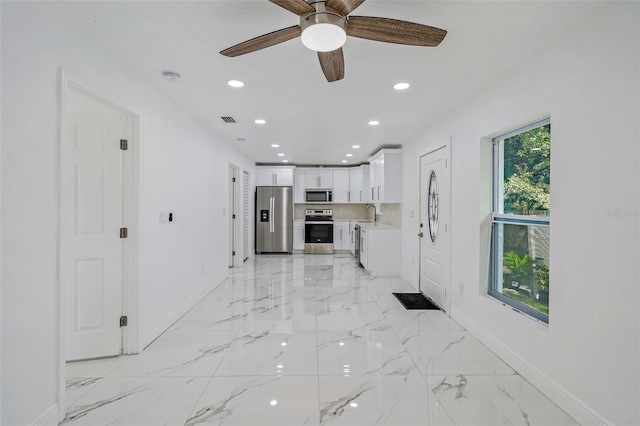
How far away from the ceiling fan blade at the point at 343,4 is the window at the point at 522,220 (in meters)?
1.68

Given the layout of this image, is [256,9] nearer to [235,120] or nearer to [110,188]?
[110,188]

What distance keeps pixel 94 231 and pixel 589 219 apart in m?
3.44

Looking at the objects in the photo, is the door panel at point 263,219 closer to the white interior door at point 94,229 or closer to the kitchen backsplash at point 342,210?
the kitchen backsplash at point 342,210

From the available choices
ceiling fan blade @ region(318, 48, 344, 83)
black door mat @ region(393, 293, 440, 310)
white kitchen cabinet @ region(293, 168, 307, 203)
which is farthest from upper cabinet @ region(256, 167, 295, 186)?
ceiling fan blade @ region(318, 48, 344, 83)

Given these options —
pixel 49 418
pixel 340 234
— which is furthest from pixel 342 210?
pixel 49 418

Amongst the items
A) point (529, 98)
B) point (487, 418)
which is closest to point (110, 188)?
point (487, 418)

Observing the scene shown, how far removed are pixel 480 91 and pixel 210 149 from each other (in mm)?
3370

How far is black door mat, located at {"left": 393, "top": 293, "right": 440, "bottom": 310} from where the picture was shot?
379cm

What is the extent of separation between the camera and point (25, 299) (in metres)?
1.57

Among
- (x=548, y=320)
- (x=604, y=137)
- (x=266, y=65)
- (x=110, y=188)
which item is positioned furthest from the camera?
(x=110, y=188)

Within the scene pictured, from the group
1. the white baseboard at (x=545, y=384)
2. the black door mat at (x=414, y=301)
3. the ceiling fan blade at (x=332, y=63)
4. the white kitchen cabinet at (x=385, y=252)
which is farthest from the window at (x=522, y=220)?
the white kitchen cabinet at (x=385, y=252)

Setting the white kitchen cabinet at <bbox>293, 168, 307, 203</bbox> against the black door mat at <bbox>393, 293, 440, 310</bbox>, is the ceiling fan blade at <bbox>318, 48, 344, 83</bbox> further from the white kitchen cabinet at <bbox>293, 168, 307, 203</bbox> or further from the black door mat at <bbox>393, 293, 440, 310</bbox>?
the white kitchen cabinet at <bbox>293, 168, 307, 203</bbox>

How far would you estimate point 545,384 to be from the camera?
80.4 inches

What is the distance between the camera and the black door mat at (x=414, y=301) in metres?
3.79
